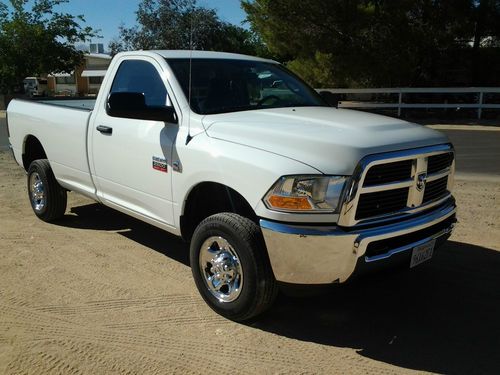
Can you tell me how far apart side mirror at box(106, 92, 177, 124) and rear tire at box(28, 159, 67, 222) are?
2.48 meters

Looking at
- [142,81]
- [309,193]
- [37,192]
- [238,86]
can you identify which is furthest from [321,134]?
[37,192]

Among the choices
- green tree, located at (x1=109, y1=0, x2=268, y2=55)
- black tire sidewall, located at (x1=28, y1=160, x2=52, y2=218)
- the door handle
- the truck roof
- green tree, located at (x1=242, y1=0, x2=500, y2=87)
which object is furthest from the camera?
green tree, located at (x1=109, y1=0, x2=268, y2=55)

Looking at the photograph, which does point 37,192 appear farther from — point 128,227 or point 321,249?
point 321,249

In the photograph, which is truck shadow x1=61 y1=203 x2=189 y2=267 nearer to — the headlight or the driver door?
the driver door

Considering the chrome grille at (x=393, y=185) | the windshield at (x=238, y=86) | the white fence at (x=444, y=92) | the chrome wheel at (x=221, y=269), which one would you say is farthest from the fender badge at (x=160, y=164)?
the white fence at (x=444, y=92)

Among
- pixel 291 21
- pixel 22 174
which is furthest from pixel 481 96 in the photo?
pixel 22 174

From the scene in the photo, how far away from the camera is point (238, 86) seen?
4.87m

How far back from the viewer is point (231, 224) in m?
3.77

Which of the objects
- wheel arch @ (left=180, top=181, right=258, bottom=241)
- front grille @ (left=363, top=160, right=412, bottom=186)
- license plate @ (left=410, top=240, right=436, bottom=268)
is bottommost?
license plate @ (left=410, top=240, right=436, bottom=268)

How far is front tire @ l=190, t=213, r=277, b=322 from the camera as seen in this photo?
3.69 metres

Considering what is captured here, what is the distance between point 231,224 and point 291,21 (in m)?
18.8

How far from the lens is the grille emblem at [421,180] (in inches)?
150

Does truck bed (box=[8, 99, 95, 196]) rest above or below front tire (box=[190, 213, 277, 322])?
above

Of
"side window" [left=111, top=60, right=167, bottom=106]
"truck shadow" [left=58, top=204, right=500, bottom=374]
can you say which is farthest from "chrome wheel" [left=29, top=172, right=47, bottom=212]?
Answer: "truck shadow" [left=58, top=204, right=500, bottom=374]
